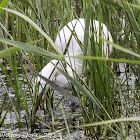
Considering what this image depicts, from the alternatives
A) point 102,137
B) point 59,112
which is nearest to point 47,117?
point 59,112

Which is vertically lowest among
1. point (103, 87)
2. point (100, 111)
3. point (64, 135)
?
point (64, 135)

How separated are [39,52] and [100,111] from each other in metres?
0.77

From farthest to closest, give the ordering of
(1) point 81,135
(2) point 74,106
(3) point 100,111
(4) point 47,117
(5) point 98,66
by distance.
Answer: (2) point 74,106 → (4) point 47,117 → (1) point 81,135 → (3) point 100,111 → (5) point 98,66

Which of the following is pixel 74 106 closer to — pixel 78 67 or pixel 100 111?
pixel 78 67

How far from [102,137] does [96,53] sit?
1.29 feet

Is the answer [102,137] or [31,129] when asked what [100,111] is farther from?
[31,129]

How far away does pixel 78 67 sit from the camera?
6.99ft

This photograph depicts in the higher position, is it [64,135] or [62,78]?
[62,78]

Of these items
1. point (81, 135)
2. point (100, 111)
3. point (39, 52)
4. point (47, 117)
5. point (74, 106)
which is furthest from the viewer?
point (74, 106)

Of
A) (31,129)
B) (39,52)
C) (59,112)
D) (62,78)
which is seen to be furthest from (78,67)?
(39,52)

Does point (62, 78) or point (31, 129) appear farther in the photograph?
point (62, 78)

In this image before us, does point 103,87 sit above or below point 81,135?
above

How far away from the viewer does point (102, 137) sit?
1683mm

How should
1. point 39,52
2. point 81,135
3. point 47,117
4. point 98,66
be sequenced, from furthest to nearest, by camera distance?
point 47,117 < point 81,135 < point 98,66 < point 39,52
